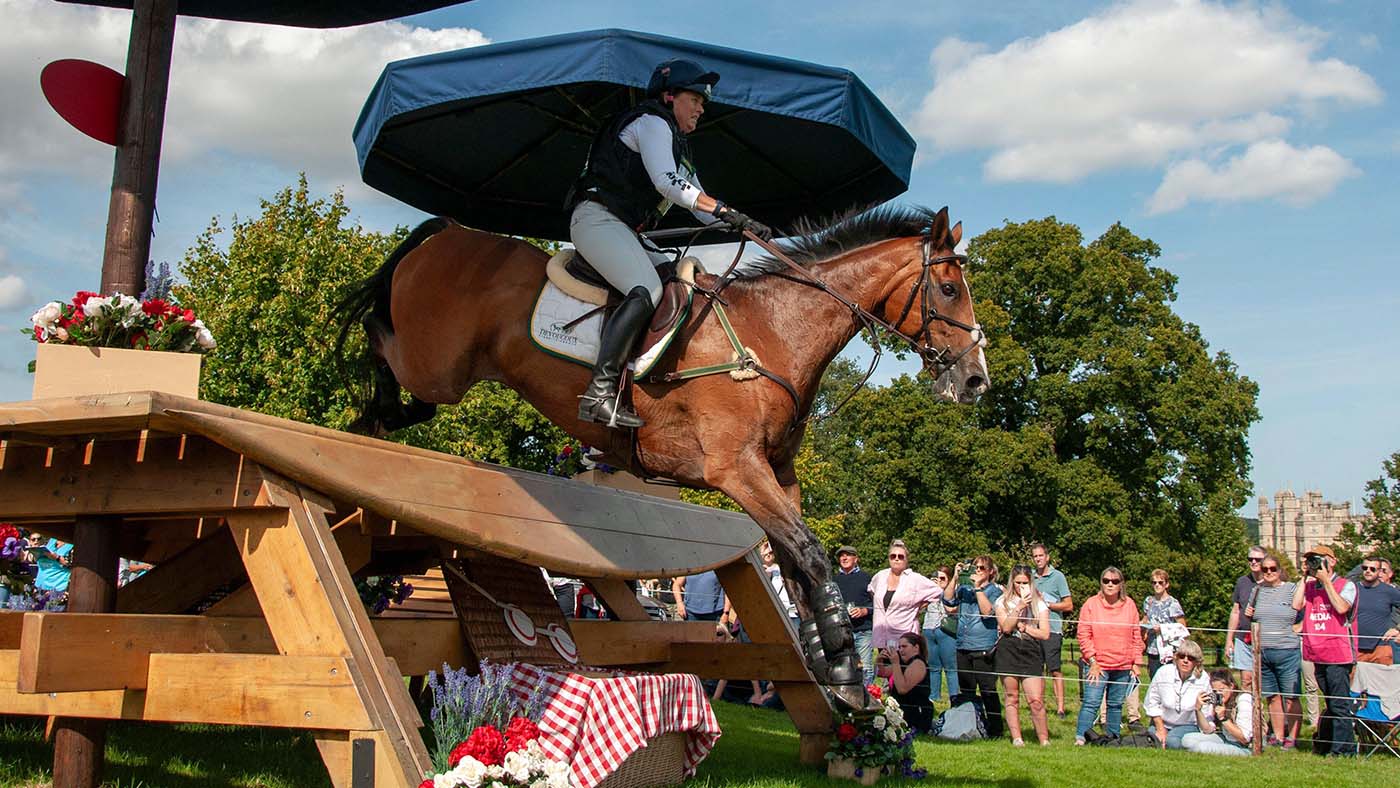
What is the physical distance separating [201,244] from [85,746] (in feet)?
87.6

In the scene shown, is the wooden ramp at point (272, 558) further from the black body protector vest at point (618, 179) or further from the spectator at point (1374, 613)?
the spectator at point (1374, 613)

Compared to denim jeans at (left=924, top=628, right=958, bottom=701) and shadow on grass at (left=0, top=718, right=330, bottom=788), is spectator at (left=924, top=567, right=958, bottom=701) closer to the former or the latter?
denim jeans at (left=924, top=628, right=958, bottom=701)

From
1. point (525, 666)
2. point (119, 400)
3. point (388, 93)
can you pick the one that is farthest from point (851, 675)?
point (388, 93)

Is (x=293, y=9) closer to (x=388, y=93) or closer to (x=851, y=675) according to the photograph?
(x=388, y=93)

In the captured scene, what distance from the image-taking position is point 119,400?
3.38m

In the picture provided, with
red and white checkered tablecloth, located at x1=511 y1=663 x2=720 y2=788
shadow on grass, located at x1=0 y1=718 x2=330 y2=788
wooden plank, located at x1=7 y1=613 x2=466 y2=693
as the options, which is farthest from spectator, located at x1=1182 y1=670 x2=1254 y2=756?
wooden plank, located at x1=7 y1=613 x2=466 y2=693

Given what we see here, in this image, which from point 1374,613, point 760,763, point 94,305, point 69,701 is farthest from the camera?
point 1374,613

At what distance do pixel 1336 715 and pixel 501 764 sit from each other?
8816mm

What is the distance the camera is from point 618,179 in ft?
17.4

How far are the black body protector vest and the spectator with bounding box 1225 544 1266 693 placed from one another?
774cm

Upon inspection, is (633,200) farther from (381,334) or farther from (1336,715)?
(1336,715)

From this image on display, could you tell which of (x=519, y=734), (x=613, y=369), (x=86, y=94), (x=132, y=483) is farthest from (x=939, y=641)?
Result: (x=86, y=94)

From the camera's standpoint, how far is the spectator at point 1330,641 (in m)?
9.52

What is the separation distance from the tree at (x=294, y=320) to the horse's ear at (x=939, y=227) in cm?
1865
